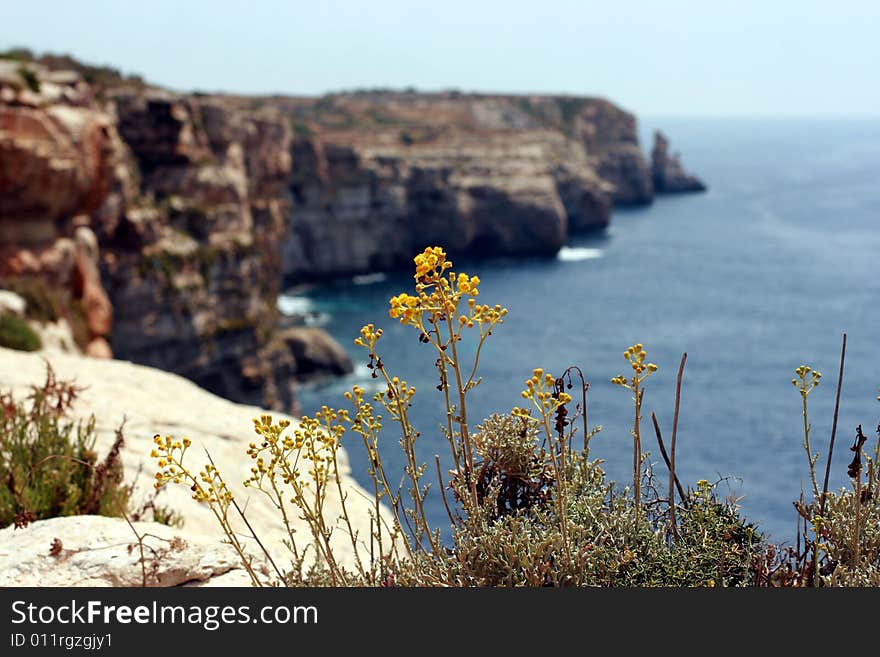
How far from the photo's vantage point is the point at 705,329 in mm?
68875

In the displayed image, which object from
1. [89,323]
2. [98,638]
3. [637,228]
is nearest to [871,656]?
[98,638]

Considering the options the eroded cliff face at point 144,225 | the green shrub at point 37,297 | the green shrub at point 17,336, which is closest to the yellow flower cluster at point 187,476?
the green shrub at point 17,336

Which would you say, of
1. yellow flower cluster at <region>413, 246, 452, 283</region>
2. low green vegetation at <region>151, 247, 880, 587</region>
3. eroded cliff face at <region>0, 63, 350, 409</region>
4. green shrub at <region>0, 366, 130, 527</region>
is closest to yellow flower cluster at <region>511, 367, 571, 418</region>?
low green vegetation at <region>151, 247, 880, 587</region>

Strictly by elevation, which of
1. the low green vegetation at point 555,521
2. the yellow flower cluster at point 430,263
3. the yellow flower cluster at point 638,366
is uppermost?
the yellow flower cluster at point 430,263

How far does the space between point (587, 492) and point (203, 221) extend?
165ft

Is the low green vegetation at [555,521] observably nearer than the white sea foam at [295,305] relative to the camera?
Yes

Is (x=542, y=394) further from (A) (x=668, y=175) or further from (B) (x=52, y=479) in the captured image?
(A) (x=668, y=175)

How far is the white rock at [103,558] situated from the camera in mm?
5914

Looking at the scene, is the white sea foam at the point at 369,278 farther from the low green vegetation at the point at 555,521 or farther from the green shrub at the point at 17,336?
the low green vegetation at the point at 555,521

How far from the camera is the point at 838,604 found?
4.11m

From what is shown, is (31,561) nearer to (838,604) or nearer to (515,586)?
(515,586)

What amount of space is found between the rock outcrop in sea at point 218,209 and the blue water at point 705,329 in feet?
19.7

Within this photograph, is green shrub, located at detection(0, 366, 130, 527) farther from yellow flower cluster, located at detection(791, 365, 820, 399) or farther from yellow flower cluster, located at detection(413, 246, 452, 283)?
yellow flower cluster, located at detection(791, 365, 820, 399)

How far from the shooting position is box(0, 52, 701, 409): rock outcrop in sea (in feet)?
99.9
